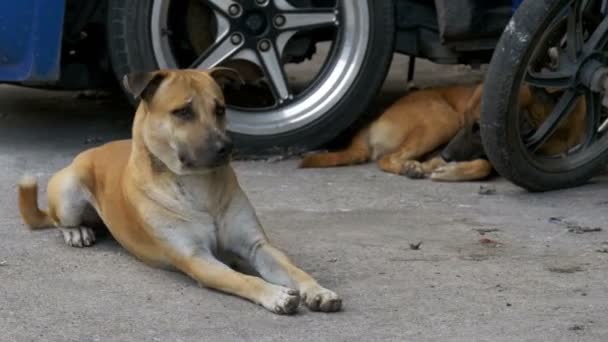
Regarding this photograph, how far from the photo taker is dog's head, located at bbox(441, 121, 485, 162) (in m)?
7.06

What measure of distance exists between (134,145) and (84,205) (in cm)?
54

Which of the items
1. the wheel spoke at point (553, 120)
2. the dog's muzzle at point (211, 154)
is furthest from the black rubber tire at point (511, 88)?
the dog's muzzle at point (211, 154)

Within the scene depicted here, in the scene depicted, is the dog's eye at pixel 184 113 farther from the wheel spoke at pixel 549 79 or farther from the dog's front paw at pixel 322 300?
the wheel spoke at pixel 549 79

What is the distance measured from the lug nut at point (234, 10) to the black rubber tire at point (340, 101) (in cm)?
39

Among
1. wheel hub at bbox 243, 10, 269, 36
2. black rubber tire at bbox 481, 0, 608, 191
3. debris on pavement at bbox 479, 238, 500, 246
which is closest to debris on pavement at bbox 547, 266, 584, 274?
debris on pavement at bbox 479, 238, 500, 246

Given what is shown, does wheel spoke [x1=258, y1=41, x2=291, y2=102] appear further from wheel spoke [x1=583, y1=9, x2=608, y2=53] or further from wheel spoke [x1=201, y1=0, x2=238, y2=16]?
wheel spoke [x1=583, y1=9, x2=608, y2=53]

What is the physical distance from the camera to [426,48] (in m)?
7.15

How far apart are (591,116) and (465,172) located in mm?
716

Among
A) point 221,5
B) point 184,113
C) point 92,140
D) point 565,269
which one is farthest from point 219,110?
point 92,140

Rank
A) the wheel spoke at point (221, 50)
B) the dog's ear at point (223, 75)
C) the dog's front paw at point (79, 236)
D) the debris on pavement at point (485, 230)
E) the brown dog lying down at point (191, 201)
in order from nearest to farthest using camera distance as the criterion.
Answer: the brown dog lying down at point (191, 201)
the dog's ear at point (223, 75)
the dog's front paw at point (79, 236)
the debris on pavement at point (485, 230)
the wheel spoke at point (221, 50)

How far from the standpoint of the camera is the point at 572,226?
598 cm

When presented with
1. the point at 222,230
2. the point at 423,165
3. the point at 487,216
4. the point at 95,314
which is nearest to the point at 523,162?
the point at 487,216

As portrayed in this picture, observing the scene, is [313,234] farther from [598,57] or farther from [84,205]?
[598,57]

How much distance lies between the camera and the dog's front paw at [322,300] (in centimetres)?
478
